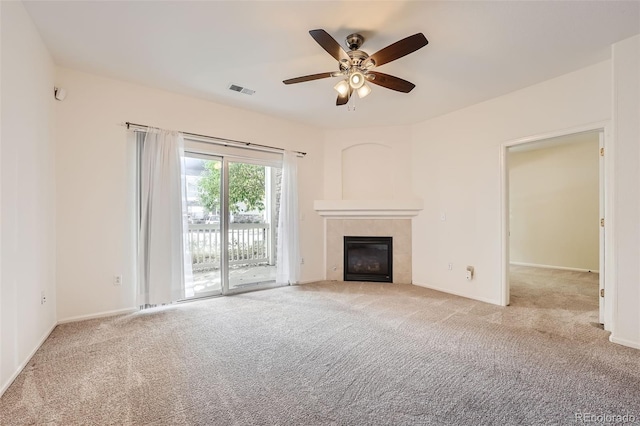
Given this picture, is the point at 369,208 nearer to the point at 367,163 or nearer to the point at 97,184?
the point at 367,163

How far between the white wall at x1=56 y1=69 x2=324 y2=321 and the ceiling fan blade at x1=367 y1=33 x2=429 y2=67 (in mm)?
2664

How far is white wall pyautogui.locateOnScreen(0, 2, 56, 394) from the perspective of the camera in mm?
1902

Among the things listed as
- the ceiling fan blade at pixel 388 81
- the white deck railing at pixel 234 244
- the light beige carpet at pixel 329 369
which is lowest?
the light beige carpet at pixel 329 369

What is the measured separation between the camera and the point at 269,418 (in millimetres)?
1588

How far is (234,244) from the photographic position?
14.0ft

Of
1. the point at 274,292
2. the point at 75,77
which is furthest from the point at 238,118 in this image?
the point at 274,292

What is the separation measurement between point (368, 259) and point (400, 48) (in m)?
3.57

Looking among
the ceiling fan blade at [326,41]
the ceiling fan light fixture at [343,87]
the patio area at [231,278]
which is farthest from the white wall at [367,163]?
the ceiling fan blade at [326,41]

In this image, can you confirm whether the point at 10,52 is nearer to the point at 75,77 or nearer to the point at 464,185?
the point at 75,77

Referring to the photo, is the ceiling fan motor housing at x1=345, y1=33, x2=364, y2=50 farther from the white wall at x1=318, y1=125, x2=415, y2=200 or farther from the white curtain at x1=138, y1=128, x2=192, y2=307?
the white wall at x1=318, y1=125, x2=415, y2=200

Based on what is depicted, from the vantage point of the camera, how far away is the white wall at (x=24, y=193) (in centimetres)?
190

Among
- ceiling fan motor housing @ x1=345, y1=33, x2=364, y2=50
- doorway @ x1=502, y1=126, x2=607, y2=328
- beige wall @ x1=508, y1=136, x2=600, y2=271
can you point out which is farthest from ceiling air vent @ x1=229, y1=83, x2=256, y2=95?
beige wall @ x1=508, y1=136, x2=600, y2=271

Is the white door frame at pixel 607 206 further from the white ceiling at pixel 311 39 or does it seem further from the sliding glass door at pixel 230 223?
the sliding glass door at pixel 230 223

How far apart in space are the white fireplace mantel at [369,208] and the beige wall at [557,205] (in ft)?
8.51
